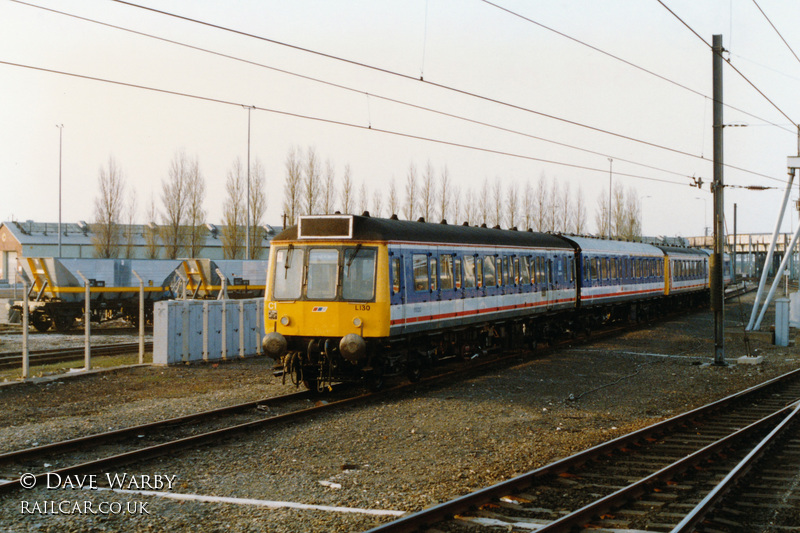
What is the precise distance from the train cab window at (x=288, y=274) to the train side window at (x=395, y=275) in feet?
5.82

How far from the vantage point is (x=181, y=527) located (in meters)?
6.89

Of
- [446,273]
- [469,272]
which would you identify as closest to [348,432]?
[446,273]

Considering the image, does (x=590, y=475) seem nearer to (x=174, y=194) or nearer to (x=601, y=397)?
(x=601, y=397)

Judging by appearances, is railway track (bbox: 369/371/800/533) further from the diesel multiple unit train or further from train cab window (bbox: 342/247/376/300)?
train cab window (bbox: 342/247/376/300)

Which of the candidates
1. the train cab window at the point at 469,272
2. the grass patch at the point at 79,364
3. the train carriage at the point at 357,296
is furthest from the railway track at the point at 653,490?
the grass patch at the point at 79,364

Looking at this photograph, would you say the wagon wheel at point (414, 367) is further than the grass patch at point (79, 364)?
No

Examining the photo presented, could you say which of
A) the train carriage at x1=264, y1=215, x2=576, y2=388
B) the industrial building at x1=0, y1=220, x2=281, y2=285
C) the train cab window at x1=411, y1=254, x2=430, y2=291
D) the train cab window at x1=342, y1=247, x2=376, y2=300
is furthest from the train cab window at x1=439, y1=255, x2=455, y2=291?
the industrial building at x1=0, y1=220, x2=281, y2=285

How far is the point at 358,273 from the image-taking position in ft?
45.8

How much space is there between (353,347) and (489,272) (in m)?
6.38

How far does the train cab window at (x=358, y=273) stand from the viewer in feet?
45.6

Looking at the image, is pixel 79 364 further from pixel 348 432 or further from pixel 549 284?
pixel 549 284

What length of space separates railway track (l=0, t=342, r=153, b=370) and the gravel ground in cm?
504

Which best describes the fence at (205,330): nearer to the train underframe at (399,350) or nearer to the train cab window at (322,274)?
the train underframe at (399,350)

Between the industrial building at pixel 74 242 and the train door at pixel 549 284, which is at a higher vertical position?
the industrial building at pixel 74 242
